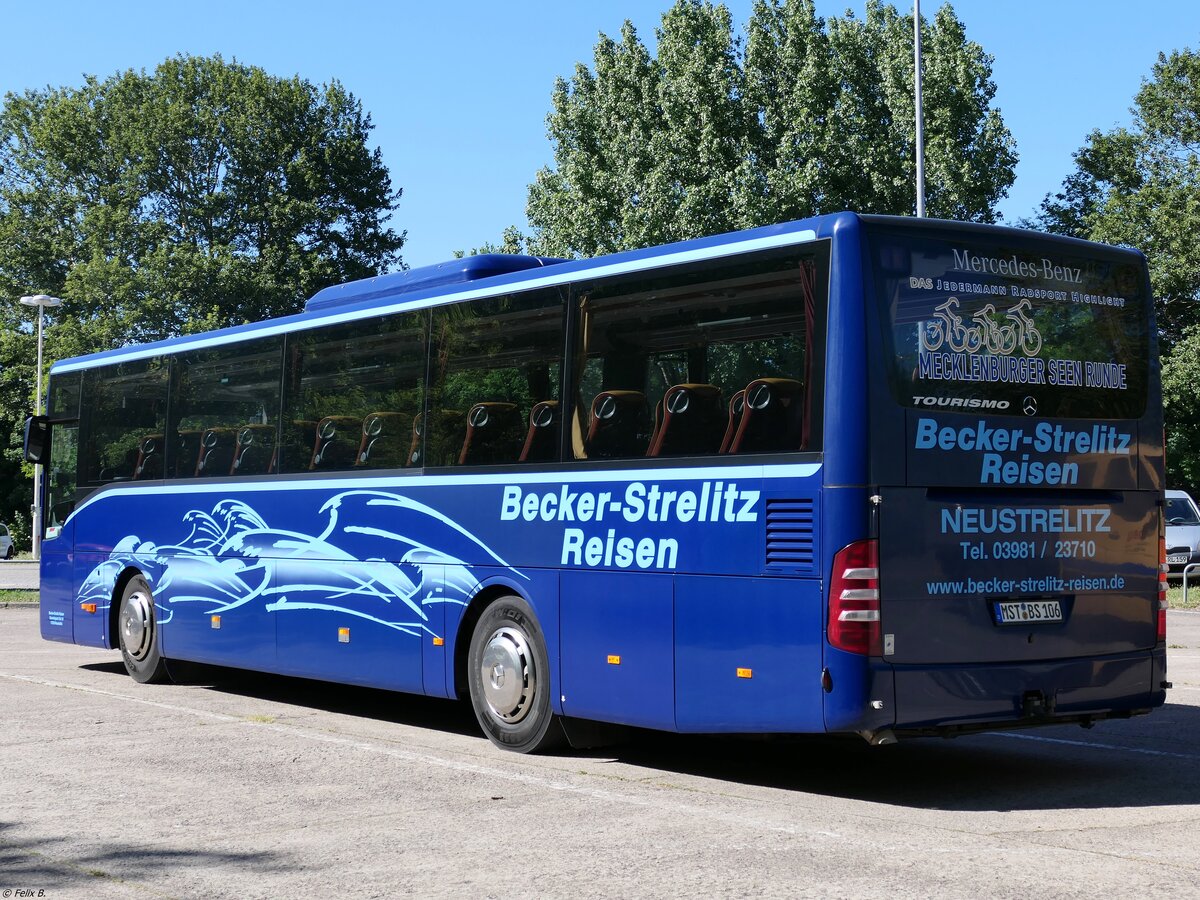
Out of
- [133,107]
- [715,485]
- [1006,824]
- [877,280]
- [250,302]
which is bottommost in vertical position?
[1006,824]

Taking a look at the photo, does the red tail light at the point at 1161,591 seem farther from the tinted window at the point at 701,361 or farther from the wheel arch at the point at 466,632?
the wheel arch at the point at 466,632

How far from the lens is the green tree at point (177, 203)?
5331 centimetres

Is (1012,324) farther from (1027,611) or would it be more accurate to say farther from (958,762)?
(958,762)

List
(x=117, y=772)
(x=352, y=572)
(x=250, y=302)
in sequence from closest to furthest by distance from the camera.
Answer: (x=117, y=772)
(x=352, y=572)
(x=250, y=302)

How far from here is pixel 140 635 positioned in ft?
50.1

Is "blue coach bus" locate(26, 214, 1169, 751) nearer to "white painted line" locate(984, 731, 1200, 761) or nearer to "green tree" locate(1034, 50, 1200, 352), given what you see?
"white painted line" locate(984, 731, 1200, 761)

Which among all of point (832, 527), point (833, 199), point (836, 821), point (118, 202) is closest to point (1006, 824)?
point (836, 821)

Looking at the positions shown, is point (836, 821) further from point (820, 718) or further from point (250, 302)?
point (250, 302)

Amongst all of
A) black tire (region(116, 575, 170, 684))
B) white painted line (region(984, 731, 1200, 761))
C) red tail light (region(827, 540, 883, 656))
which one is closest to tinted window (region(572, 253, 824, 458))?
red tail light (region(827, 540, 883, 656))

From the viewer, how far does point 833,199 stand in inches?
1609

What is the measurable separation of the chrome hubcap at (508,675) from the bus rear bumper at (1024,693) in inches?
114

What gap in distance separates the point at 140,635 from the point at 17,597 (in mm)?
15157

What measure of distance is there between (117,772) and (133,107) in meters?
51.1

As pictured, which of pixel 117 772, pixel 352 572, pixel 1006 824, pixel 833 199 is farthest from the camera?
pixel 833 199
